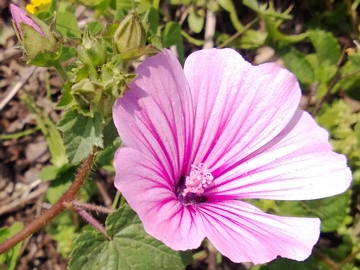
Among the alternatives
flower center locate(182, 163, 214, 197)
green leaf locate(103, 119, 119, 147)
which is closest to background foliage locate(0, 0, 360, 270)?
green leaf locate(103, 119, 119, 147)

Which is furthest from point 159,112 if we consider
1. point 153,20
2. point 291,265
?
point 291,265

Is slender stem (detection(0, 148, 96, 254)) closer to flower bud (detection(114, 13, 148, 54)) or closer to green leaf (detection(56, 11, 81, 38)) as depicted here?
flower bud (detection(114, 13, 148, 54))

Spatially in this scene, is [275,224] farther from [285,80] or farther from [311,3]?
[311,3]

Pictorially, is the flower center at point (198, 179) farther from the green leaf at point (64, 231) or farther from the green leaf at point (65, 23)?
the green leaf at point (64, 231)

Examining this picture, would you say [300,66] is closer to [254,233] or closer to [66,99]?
[254,233]

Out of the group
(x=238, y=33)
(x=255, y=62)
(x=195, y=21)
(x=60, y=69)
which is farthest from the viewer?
(x=255, y=62)

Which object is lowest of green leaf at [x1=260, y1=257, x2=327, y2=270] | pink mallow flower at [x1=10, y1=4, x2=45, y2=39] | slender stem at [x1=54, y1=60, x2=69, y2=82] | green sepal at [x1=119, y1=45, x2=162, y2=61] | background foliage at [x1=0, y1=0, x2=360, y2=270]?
green leaf at [x1=260, y1=257, x2=327, y2=270]

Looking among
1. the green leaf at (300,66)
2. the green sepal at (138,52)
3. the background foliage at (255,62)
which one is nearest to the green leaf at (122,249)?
the background foliage at (255,62)
